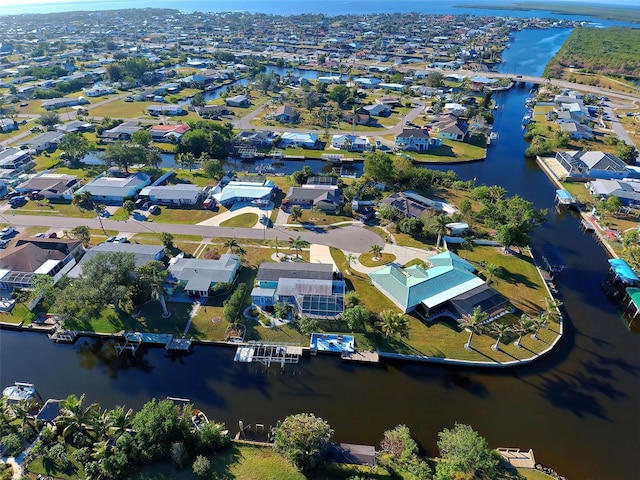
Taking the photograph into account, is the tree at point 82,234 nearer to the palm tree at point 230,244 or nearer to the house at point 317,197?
the palm tree at point 230,244

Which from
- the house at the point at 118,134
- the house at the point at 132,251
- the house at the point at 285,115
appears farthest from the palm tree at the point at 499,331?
the house at the point at 118,134

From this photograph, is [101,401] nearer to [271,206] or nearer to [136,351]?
[136,351]

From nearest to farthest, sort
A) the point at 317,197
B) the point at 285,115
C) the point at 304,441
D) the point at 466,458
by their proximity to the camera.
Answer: the point at 466,458, the point at 304,441, the point at 317,197, the point at 285,115

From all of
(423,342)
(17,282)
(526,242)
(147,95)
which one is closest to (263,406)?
(423,342)

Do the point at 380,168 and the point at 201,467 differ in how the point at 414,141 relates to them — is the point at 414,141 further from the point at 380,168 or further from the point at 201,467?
the point at 201,467

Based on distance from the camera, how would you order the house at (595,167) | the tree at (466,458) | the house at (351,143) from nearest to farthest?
the tree at (466,458)
the house at (595,167)
the house at (351,143)

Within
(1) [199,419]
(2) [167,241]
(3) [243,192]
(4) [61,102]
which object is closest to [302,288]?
(1) [199,419]
